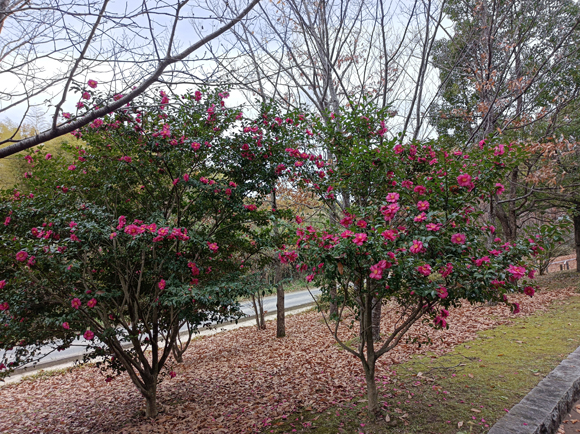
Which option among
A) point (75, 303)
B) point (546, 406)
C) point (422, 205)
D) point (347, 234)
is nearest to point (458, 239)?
point (422, 205)

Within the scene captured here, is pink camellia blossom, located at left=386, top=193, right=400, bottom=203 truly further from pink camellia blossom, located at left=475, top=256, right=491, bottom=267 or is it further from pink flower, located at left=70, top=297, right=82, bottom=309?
pink flower, located at left=70, top=297, right=82, bottom=309

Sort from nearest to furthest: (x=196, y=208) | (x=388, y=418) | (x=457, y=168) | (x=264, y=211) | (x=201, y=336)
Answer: (x=457, y=168) → (x=388, y=418) → (x=196, y=208) → (x=264, y=211) → (x=201, y=336)

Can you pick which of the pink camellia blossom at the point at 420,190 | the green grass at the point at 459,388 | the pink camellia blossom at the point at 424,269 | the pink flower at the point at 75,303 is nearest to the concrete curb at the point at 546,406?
the green grass at the point at 459,388

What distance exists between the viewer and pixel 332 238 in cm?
266

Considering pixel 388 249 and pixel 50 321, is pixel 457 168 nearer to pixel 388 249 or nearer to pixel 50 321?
pixel 388 249

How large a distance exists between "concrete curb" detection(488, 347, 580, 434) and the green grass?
0.18 metres

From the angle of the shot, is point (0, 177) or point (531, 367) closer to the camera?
point (531, 367)

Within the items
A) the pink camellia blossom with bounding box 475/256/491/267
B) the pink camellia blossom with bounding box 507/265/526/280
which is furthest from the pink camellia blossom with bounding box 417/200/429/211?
the pink camellia blossom with bounding box 507/265/526/280

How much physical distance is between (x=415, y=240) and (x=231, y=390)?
11.9ft

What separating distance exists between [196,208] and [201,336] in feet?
23.5

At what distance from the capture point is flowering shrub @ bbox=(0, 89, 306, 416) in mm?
3233

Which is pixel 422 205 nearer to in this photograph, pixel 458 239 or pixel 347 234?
pixel 458 239

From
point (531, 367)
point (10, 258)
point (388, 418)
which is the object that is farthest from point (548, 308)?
point (10, 258)

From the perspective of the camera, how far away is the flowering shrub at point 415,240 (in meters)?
2.42
